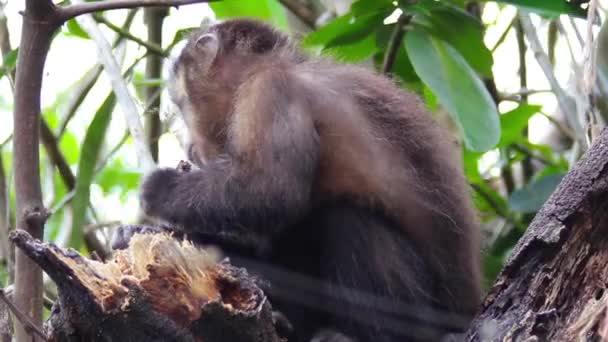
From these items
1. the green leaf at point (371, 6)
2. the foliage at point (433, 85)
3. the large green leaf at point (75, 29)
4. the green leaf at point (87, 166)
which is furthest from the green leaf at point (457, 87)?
the large green leaf at point (75, 29)

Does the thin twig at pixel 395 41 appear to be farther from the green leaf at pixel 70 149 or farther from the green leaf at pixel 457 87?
the green leaf at pixel 70 149

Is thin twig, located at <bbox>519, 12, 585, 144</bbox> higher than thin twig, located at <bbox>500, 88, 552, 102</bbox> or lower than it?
higher

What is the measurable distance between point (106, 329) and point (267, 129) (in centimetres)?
110

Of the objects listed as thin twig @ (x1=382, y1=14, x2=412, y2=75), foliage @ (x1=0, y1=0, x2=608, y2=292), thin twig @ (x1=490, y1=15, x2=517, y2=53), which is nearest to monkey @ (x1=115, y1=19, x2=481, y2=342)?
foliage @ (x1=0, y1=0, x2=608, y2=292)

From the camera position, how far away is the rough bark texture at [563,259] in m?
2.48

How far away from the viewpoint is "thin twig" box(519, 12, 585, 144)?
407 cm

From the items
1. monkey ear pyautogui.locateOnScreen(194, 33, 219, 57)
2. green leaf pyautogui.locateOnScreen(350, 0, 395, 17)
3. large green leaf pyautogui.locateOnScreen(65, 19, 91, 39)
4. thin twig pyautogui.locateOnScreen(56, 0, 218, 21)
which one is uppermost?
thin twig pyautogui.locateOnScreen(56, 0, 218, 21)

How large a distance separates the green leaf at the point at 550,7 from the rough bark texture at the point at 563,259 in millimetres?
937

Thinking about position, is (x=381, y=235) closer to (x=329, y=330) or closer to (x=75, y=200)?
(x=329, y=330)

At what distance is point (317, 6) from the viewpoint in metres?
4.95

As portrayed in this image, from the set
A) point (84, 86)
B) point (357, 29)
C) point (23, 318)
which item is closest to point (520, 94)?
point (357, 29)

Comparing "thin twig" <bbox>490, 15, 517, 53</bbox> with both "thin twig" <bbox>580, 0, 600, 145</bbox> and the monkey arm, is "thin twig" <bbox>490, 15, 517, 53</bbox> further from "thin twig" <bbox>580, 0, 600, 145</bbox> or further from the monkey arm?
the monkey arm

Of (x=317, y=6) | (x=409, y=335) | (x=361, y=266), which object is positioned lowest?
(x=409, y=335)

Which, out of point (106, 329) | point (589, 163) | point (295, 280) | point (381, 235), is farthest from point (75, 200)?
point (589, 163)
